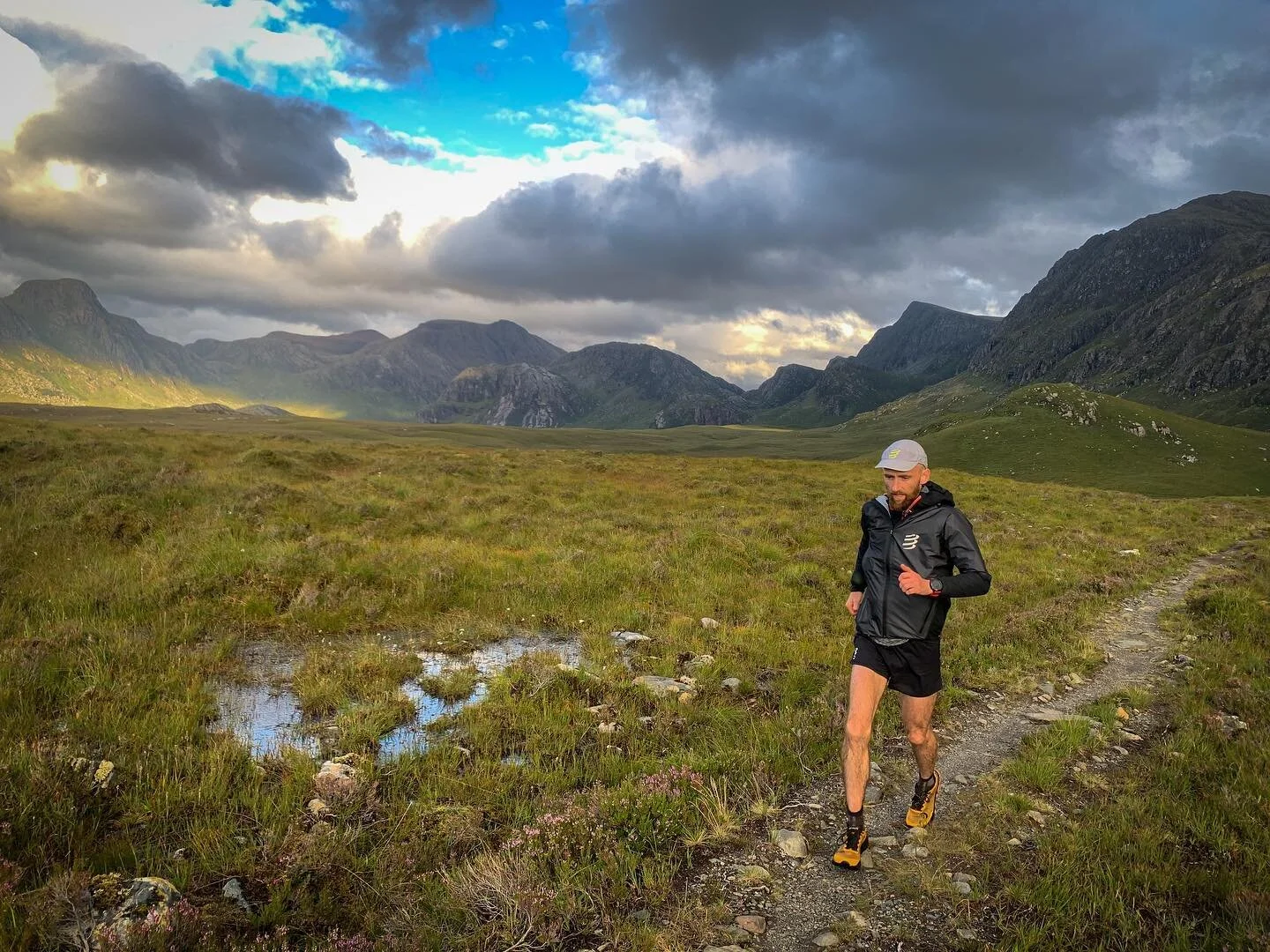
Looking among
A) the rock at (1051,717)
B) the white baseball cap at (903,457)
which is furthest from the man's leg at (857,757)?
the rock at (1051,717)

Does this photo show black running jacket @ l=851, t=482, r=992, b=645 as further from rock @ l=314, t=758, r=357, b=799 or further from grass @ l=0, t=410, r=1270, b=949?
rock @ l=314, t=758, r=357, b=799

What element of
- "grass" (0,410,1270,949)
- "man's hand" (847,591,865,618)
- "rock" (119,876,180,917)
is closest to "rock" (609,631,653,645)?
"grass" (0,410,1270,949)

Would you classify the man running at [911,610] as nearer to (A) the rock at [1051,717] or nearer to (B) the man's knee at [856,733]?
(B) the man's knee at [856,733]

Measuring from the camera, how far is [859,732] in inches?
237

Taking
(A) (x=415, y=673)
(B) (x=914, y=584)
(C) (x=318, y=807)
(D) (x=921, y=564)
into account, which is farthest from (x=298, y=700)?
(D) (x=921, y=564)

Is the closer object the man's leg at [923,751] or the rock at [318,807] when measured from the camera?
the rock at [318,807]

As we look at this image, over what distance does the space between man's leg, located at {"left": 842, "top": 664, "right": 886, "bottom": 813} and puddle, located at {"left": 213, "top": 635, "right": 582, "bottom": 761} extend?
495cm

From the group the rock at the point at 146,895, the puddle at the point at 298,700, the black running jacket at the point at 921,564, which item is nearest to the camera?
the rock at the point at 146,895

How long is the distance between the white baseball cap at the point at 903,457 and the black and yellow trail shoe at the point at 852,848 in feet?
11.6

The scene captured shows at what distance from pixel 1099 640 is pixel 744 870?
1106 cm

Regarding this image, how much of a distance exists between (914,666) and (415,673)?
7.31m

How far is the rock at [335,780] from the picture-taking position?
6117 millimetres

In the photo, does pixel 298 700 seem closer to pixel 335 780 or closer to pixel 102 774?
pixel 102 774

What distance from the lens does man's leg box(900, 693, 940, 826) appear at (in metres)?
6.15
